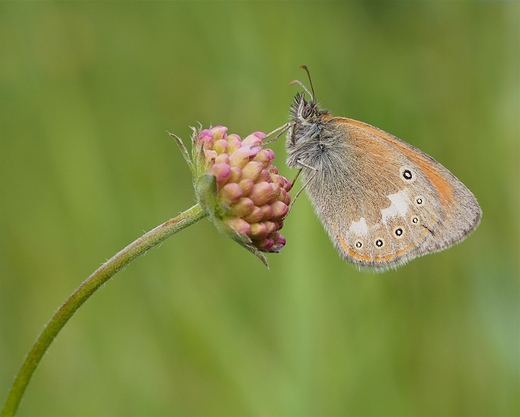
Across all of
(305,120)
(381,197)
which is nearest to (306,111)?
(305,120)

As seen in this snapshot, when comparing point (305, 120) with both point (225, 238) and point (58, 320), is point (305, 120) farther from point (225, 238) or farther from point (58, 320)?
point (58, 320)

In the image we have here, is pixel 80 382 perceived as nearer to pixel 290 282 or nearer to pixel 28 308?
pixel 28 308

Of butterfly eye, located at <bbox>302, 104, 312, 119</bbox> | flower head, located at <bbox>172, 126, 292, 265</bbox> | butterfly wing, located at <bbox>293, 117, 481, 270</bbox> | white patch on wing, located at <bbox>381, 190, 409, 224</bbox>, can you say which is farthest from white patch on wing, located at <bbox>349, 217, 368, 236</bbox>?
flower head, located at <bbox>172, 126, 292, 265</bbox>

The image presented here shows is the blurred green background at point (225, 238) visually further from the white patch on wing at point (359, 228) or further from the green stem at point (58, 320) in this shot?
the green stem at point (58, 320)

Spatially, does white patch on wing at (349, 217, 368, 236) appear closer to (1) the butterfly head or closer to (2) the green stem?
(1) the butterfly head

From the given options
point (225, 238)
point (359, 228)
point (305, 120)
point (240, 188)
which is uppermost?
point (305, 120)

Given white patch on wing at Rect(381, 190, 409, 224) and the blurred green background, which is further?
the blurred green background
